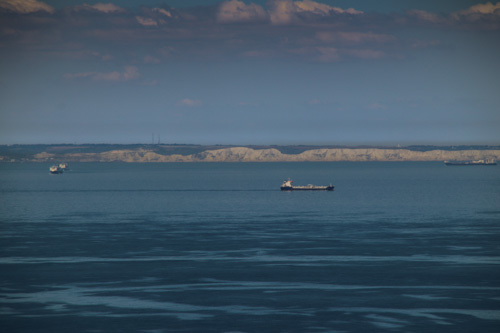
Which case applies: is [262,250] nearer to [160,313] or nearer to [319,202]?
[160,313]

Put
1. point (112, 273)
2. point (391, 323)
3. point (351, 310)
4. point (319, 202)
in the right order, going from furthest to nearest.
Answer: point (319, 202) < point (112, 273) < point (351, 310) < point (391, 323)

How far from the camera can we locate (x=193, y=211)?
12775cm

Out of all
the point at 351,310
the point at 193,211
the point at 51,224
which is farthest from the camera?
the point at 193,211

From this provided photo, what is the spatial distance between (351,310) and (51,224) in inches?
2549

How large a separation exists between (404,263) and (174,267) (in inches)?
762

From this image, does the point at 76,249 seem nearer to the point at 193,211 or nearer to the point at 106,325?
the point at 106,325

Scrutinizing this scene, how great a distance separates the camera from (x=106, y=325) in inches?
1686

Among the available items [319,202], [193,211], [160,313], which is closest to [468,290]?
[160,313]

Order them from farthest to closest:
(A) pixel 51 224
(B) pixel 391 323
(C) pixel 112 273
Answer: (A) pixel 51 224 → (C) pixel 112 273 → (B) pixel 391 323

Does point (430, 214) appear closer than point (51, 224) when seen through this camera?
No

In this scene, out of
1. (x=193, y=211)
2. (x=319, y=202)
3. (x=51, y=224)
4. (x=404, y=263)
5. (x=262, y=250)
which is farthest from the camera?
(x=319, y=202)

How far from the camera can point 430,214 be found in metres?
118

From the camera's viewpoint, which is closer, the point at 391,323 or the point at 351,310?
the point at 391,323

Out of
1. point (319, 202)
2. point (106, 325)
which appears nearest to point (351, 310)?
point (106, 325)
